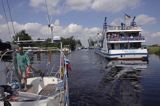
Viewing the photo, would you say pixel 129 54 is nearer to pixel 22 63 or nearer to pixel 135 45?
pixel 135 45

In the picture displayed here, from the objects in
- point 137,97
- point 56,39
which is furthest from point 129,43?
point 56,39

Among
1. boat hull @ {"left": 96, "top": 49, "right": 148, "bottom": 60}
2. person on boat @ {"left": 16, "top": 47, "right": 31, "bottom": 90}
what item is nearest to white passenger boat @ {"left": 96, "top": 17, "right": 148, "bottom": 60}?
boat hull @ {"left": 96, "top": 49, "right": 148, "bottom": 60}

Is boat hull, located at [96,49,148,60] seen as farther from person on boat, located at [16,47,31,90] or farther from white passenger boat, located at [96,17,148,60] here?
person on boat, located at [16,47,31,90]

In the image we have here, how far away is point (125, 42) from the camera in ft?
160

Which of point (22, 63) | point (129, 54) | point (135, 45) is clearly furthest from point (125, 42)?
point (22, 63)

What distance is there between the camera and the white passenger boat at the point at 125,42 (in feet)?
152

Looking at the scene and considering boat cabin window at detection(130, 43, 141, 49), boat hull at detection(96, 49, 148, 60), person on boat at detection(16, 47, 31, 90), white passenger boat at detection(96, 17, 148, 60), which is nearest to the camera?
person on boat at detection(16, 47, 31, 90)

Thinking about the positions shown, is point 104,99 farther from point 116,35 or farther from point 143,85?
point 116,35

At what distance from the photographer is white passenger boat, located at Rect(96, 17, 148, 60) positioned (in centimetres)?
4634

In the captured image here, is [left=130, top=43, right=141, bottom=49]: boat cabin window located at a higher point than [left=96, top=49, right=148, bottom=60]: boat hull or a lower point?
higher

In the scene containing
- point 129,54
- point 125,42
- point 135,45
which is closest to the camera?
point 129,54

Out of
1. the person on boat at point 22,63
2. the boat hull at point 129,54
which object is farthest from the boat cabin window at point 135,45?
the person on boat at point 22,63

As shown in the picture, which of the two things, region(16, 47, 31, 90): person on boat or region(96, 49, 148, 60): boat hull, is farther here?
region(96, 49, 148, 60): boat hull

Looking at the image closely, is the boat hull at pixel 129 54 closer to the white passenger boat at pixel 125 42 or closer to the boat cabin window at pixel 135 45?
the white passenger boat at pixel 125 42
